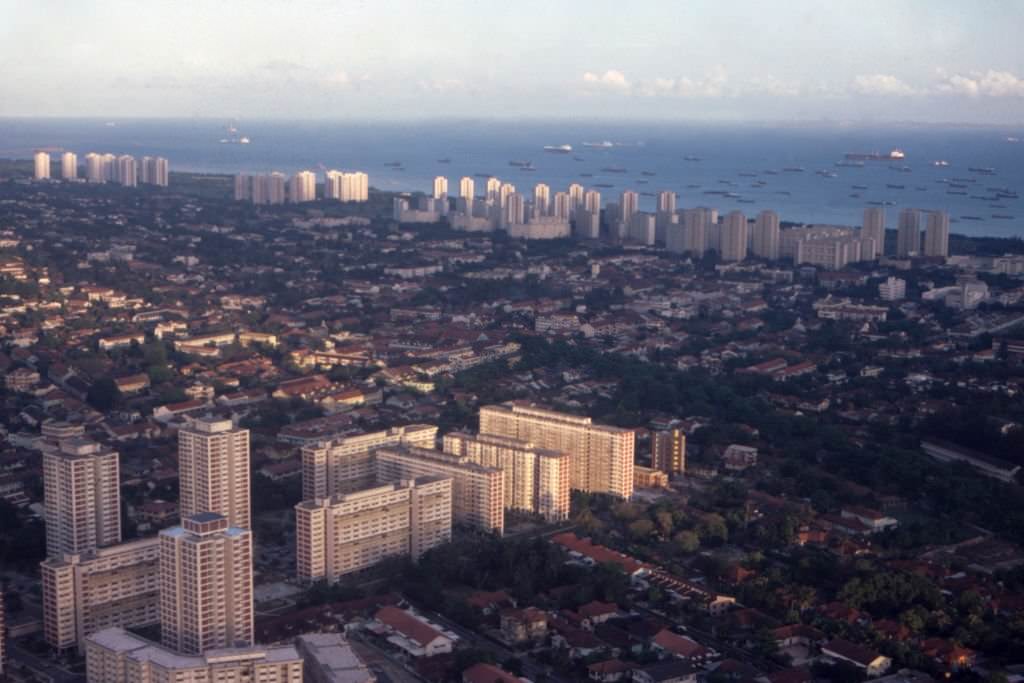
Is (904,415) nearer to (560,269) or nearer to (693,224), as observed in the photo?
(560,269)

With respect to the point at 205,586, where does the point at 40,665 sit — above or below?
below

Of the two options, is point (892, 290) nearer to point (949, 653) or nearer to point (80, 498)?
point (949, 653)

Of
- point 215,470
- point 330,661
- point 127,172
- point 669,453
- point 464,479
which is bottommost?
point 330,661

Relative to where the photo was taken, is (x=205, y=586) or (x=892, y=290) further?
(x=892, y=290)

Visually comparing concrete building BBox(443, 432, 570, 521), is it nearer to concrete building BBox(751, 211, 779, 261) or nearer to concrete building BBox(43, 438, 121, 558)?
concrete building BBox(43, 438, 121, 558)

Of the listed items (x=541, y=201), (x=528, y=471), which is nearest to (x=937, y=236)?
(x=541, y=201)

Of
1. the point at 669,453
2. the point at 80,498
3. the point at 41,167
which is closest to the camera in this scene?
the point at 80,498

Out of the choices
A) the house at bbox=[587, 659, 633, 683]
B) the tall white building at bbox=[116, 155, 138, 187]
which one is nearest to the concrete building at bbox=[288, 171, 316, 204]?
the tall white building at bbox=[116, 155, 138, 187]
